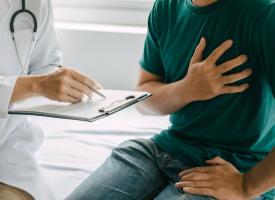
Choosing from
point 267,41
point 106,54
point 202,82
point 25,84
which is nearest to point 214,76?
point 202,82

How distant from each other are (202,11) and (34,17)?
48cm

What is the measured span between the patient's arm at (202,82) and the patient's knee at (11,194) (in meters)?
0.43

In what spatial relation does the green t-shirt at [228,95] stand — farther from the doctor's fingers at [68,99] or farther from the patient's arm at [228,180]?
the doctor's fingers at [68,99]

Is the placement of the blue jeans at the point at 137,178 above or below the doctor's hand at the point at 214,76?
below

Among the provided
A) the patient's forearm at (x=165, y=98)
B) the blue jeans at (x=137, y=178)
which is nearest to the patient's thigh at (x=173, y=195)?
the blue jeans at (x=137, y=178)

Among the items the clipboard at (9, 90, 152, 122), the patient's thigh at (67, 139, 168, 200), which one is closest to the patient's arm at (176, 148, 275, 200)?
the patient's thigh at (67, 139, 168, 200)

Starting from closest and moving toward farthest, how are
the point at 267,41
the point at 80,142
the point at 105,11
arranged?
the point at 267,41
the point at 80,142
the point at 105,11

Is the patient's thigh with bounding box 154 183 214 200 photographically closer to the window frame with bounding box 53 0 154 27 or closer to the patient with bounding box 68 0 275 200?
the patient with bounding box 68 0 275 200

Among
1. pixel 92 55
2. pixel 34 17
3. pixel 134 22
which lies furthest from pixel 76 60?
pixel 34 17

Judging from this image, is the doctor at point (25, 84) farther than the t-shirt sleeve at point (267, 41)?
Yes

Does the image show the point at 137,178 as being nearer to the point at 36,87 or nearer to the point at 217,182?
the point at 217,182

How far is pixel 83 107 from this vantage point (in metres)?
1.06

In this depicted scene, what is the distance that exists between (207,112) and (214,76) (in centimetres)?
11

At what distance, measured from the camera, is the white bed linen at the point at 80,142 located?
137 cm
